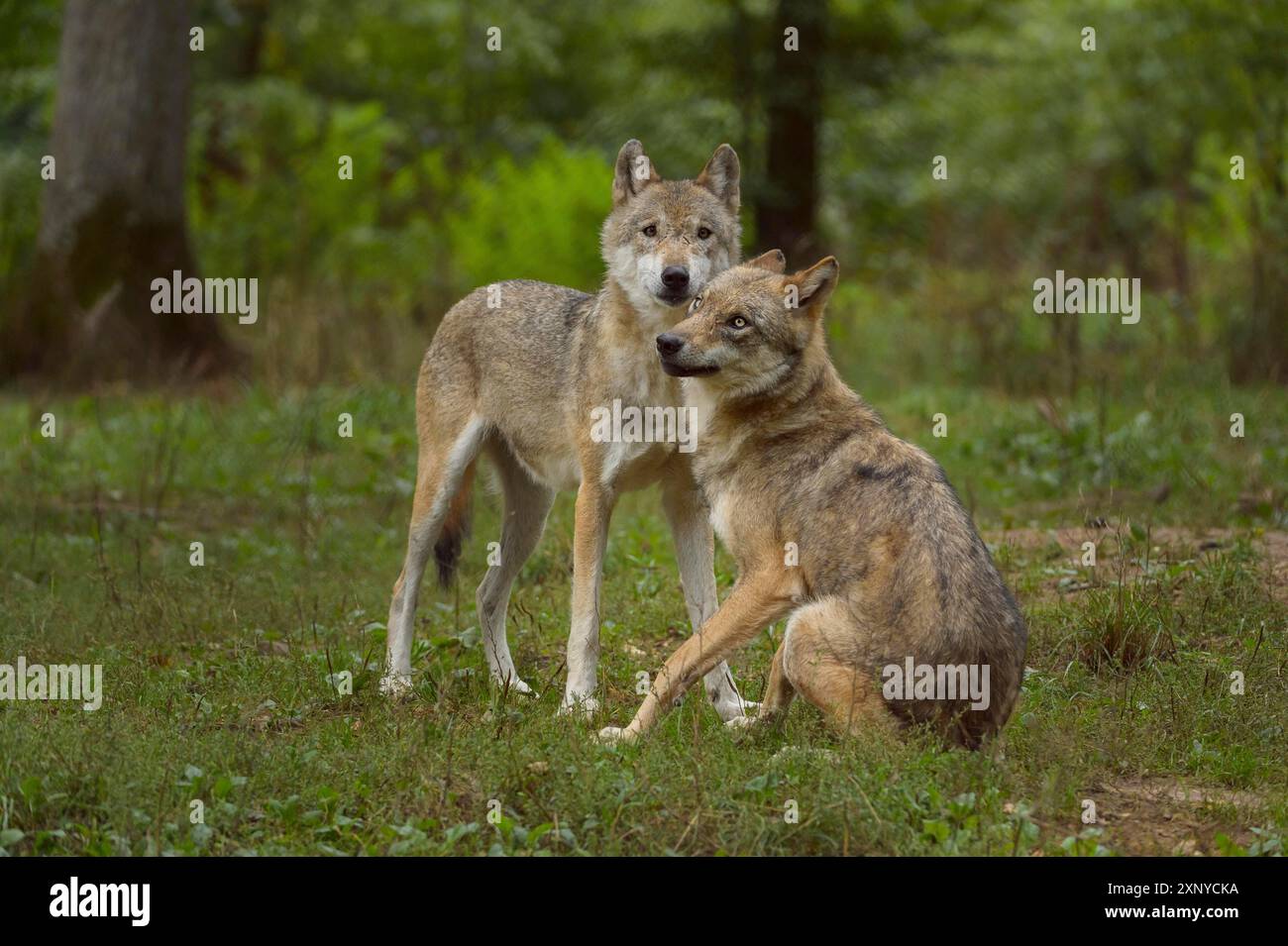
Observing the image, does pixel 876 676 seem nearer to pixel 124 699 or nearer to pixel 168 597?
pixel 124 699

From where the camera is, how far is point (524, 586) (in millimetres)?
8820

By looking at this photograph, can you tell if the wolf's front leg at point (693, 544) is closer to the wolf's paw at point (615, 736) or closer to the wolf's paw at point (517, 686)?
the wolf's paw at point (517, 686)

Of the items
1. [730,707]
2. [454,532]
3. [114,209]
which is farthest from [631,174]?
[114,209]

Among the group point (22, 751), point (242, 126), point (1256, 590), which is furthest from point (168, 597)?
point (242, 126)

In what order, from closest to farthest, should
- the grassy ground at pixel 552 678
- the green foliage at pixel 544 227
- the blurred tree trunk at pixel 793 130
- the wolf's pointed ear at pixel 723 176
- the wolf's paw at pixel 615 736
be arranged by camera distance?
the grassy ground at pixel 552 678 < the wolf's paw at pixel 615 736 < the wolf's pointed ear at pixel 723 176 < the blurred tree trunk at pixel 793 130 < the green foliage at pixel 544 227

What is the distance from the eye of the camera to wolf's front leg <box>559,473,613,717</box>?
6590 millimetres

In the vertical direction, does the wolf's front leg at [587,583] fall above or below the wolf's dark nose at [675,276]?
below

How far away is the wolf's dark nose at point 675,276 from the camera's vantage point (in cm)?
657

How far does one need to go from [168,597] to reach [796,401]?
374 cm

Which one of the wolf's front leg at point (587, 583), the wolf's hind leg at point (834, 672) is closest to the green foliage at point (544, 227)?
the wolf's front leg at point (587, 583)

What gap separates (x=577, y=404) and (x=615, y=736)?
1779 millimetres

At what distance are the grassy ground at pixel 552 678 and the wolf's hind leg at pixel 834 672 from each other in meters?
0.14

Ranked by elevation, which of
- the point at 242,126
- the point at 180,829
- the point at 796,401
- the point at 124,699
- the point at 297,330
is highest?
the point at 242,126

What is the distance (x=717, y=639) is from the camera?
19.3 ft
